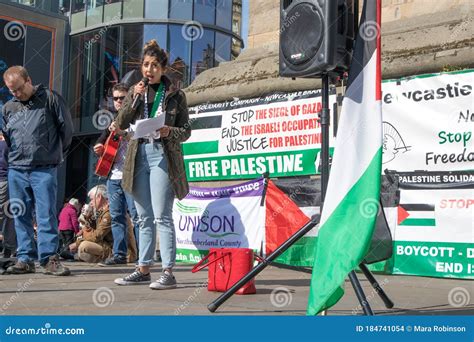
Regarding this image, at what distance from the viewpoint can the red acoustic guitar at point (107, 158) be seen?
7.69m

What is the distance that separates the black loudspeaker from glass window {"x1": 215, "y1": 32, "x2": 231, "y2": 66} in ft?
77.0

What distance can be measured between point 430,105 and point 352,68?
334 centimetres

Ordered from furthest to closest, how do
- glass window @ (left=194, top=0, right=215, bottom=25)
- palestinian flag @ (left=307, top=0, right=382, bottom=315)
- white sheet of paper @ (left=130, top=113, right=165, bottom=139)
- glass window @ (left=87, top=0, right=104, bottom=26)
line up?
1. glass window @ (left=87, top=0, right=104, bottom=26)
2. glass window @ (left=194, top=0, right=215, bottom=25)
3. white sheet of paper @ (left=130, top=113, right=165, bottom=139)
4. palestinian flag @ (left=307, top=0, right=382, bottom=315)

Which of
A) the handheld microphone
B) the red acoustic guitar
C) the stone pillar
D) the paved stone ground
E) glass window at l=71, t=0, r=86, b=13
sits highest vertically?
glass window at l=71, t=0, r=86, b=13

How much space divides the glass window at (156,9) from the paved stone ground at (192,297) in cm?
2102

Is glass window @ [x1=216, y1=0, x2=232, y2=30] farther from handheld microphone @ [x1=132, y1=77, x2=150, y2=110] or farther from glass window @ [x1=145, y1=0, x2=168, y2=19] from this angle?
handheld microphone @ [x1=132, y1=77, x2=150, y2=110]

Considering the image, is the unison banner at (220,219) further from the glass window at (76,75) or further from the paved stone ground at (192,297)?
the glass window at (76,75)

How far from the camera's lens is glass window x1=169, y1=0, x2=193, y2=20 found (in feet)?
86.9

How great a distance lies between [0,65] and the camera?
23.8 metres

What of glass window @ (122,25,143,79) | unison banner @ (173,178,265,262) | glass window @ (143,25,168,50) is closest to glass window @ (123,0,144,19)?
glass window @ (122,25,143,79)

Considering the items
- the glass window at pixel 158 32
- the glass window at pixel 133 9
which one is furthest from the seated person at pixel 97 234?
the glass window at pixel 133 9

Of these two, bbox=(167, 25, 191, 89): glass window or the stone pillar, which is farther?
bbox=(167, 25, 191, 89): glass window

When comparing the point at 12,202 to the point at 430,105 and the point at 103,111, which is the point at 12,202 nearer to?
the point at 430,105

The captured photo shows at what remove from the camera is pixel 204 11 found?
89.2ft
